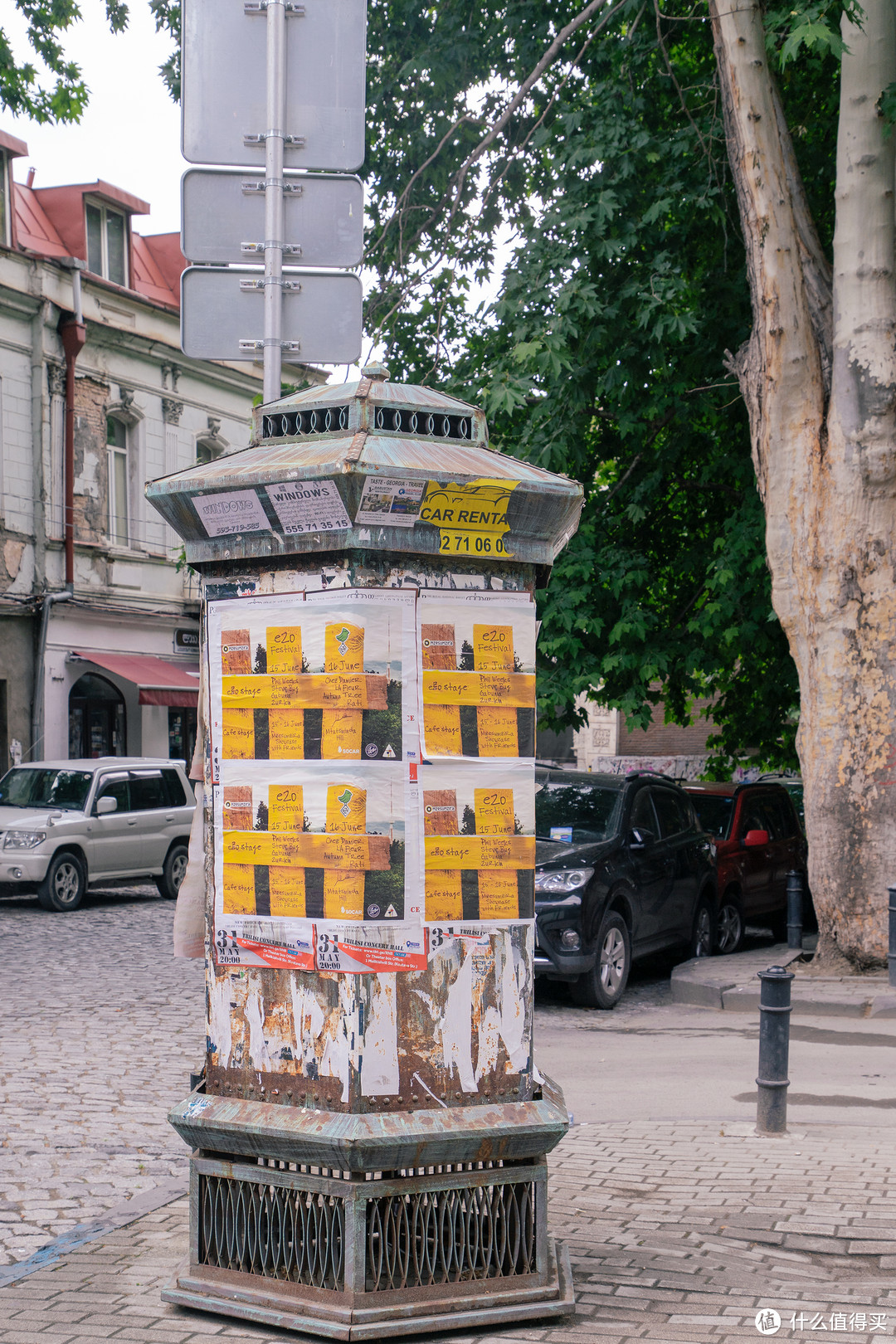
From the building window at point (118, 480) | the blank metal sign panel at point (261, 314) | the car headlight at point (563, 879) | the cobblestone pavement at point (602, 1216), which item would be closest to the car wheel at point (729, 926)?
the car headlight at point (563, 879)

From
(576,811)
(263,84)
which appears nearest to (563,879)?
(576,811)

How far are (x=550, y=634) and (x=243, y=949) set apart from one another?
9.64m

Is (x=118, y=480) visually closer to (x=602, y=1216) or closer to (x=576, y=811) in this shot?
(x=576, y=811)

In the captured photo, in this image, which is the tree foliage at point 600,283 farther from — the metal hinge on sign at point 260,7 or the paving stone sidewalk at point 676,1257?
the paving stone sidewalk at point 676,1257

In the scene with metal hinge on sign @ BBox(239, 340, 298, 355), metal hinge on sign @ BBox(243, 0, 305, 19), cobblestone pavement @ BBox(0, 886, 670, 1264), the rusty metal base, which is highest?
metal hinge on sign @ BBox(243, 0, 305, 19)

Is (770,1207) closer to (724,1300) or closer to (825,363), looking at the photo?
(724,1300)

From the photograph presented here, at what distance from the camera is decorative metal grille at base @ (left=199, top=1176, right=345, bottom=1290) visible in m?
4.13

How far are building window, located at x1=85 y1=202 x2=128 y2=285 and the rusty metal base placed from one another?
85.5ft

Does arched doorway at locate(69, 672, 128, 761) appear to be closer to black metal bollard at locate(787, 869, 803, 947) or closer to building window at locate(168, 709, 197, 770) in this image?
building window at locate(168, 709, 197, 770)

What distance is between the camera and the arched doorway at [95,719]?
87.9ft

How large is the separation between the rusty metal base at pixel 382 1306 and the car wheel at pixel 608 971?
6261 millimetres

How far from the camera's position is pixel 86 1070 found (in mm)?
8078

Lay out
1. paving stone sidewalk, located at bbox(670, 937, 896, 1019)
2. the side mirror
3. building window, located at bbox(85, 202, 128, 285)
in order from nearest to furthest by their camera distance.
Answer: paving stone sidewalk, located at bbox(670, 937, 896, 1019) < the side mirror < building window, located at bbox(85, 202, 128, 285)

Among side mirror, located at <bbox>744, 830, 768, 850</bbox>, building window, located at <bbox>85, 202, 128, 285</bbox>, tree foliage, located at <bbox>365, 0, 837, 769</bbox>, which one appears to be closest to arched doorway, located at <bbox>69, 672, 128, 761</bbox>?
building window, located at <bbox>85, 202, 128, 285</bbox>
